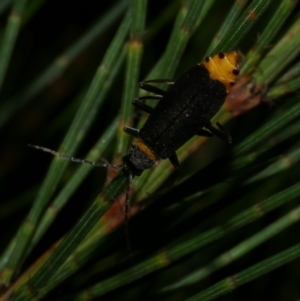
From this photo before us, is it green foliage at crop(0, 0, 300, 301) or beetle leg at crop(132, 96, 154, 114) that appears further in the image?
beetle leg at crop(132, 96, 154, 114)

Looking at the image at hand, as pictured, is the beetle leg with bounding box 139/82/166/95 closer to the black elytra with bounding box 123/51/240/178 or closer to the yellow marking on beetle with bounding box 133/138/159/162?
the black elytra with bounding box 123/51/240/178

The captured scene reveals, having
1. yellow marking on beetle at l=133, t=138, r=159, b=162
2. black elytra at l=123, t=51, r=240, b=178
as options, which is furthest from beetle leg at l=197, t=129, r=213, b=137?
yellow marking on beetle at l=133, t=138, r=159, b=162

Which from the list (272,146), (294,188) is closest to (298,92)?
(272,146)

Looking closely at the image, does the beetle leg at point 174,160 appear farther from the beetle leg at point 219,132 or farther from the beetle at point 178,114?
the beetle leg at point 219,132

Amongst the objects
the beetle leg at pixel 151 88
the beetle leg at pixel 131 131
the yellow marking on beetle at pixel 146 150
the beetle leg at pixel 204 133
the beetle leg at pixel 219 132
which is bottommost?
the beetle leg at pixel 219 132

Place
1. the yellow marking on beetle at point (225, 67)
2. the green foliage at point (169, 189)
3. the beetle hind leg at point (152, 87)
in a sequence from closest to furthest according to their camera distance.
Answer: the green foliage at point (169, 189) → the yellow marking on beetle at point (225, 67) → the beetle hind leg at point (152, 87)

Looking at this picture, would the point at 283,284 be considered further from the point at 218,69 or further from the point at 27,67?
the point at 27,67

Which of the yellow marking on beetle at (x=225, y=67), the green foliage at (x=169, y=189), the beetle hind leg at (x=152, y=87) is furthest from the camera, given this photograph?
the beetle hind leg at (x=152, y=87)

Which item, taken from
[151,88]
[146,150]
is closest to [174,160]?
[146,150]

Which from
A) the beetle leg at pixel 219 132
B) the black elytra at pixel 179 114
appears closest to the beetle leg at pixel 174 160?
the black elytra at pixel 179 114
